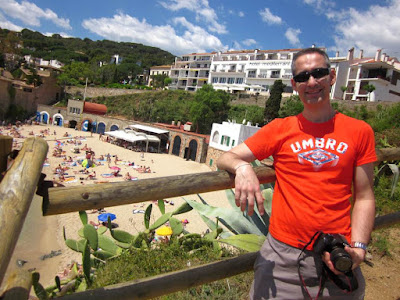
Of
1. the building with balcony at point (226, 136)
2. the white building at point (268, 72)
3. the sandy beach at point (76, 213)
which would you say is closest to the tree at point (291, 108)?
the white building at point (268, 72)

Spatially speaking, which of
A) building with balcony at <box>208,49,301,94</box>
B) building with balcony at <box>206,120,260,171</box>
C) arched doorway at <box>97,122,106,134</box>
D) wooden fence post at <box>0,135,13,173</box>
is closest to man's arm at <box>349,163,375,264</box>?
wooden fence post at <box>0,135,13,173</box>

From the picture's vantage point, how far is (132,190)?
1.52m

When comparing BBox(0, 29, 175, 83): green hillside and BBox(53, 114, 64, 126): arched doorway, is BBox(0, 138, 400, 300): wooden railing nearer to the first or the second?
BBox(53, 114, 64, 126): arched doorway

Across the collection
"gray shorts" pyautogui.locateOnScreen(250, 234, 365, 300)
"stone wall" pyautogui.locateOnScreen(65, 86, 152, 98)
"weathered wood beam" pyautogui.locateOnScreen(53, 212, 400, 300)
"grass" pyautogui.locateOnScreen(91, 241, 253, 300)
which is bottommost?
"grass" pyautogui.locateOnScreen(91, 241, 253, 300)

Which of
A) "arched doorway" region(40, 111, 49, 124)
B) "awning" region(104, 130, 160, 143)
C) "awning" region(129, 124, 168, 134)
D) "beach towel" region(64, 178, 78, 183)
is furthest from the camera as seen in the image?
"arched doorway" region(40, 111, 49, 124)

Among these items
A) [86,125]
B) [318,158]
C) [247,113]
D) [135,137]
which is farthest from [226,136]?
[86,125]

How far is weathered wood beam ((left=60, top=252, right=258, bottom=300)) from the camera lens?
1590 mm

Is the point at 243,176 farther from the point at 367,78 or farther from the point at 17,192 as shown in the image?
the point at 367,78

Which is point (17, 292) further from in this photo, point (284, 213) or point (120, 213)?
point (120, 213)

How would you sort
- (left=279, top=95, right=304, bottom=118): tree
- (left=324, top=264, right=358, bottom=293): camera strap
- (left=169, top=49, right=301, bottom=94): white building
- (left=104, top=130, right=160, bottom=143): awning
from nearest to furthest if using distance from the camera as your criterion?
1. (left=324, top=264, right=358, bottom=293): camera strap
2. (left=279, top=95, right=304, bottom=118): tree
3. (left=104, top=130, right=160, bottom=143): awning
4. (left=169, top=49, right=301, bottom=94): white building

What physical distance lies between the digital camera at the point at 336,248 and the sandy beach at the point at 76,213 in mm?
1442

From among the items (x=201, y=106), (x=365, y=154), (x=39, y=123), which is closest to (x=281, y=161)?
(x=365, y=154)

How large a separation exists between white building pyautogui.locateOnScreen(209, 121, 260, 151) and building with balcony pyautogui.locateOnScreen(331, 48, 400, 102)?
17.6 m

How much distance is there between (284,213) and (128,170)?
23379 mm
